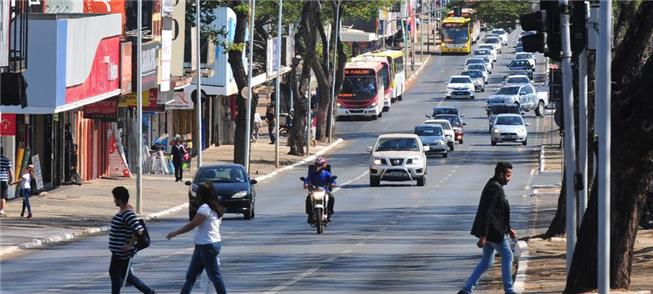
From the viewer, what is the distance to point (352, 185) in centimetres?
6031

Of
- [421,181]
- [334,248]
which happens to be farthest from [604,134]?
[421,181]

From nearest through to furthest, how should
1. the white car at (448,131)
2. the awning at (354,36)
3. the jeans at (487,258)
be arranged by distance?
the jeans at (487,258) < the white car at (448,131) < the awning at (354,36)

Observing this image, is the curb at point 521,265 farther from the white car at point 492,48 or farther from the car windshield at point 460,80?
the white car at point 492,48

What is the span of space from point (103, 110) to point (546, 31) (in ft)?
114

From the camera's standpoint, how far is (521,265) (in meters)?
28.1

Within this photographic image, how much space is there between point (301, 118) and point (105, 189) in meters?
24.3

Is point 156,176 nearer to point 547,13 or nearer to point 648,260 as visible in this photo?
point 648,260

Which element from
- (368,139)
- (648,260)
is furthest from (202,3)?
(648,260)

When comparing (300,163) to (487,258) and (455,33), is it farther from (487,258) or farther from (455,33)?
(455,33)

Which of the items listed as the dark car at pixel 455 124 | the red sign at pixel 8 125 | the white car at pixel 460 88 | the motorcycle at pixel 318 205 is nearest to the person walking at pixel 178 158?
the red sign at pixel 8 125

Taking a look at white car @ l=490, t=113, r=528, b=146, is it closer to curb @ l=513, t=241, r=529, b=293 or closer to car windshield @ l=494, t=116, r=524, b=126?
car windshield @ l=494, t=116, r=524, b=126

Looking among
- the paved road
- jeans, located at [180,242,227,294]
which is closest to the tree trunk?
the paved road

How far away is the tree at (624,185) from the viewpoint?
2147cm

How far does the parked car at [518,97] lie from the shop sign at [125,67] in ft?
131
